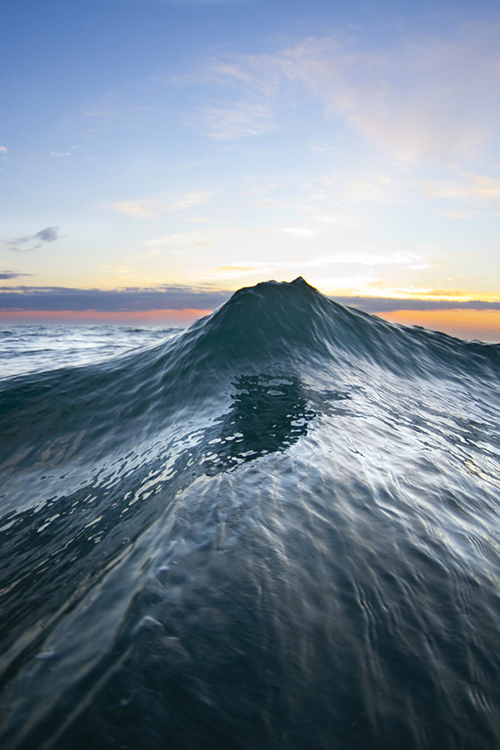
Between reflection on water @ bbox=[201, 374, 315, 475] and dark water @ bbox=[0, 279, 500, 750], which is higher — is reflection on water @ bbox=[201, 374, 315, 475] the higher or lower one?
the higher one

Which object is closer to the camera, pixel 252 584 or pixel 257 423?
pixel 252 584

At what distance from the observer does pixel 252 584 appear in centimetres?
174

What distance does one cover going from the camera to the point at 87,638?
1497 mm

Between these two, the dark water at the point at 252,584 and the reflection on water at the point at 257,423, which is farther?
the reflection on water at the point at 257,423

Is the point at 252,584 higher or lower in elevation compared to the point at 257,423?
lower

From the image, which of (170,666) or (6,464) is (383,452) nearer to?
(170,666)

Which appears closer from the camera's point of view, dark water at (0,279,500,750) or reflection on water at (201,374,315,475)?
dark water at (0,279,500,750)

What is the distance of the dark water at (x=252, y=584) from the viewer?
124 cm

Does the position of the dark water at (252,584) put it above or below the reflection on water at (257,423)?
below

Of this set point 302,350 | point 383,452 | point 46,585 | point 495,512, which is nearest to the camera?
point 46,585

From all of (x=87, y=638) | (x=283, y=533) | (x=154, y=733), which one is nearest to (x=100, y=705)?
(x=154, y=733)

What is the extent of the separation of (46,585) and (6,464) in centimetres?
258

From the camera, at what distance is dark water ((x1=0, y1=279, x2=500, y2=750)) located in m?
1.24

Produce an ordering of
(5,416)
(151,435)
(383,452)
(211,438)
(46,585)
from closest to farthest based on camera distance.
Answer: (46,585) → (383,452) → (211,438) → (151,435) → (5,416)
